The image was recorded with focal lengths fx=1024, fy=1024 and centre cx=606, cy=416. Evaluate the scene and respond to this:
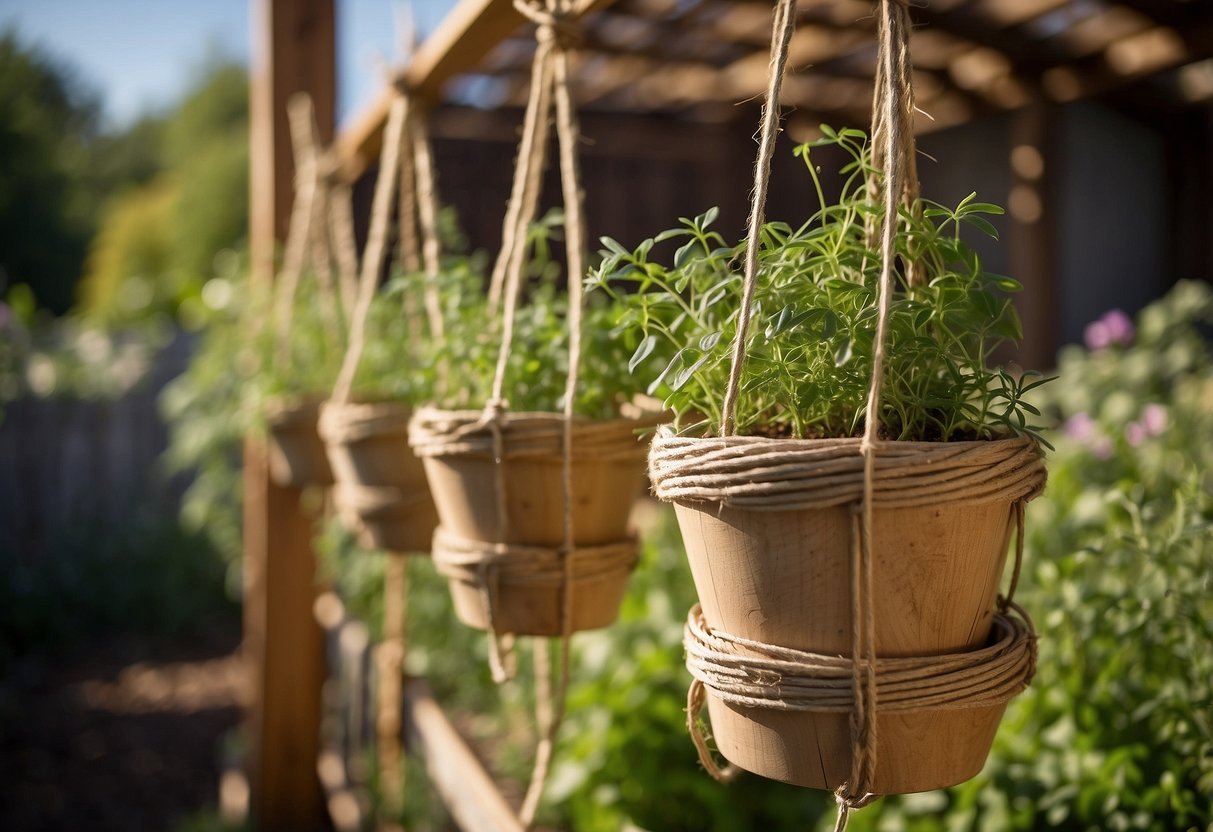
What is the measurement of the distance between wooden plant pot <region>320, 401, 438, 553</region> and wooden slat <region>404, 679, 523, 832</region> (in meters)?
0.38

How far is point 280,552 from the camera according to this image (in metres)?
2.51

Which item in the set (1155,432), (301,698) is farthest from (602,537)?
(301,698)

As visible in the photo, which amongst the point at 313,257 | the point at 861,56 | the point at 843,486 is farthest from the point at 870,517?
the point at 861,56

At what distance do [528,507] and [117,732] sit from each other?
11.4 feet

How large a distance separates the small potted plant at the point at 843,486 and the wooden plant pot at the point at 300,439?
1057 mm

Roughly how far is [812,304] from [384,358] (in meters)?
0.96

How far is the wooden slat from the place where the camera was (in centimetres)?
138

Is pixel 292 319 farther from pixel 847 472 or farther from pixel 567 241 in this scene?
pixel 847 472

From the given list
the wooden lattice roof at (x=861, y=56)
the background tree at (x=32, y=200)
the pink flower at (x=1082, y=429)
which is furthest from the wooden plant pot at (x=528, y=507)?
the background tree at (x=32, y=200)

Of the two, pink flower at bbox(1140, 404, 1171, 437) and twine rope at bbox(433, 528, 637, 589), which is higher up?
pink flower at bbox(1140, 404, 1171, 437)

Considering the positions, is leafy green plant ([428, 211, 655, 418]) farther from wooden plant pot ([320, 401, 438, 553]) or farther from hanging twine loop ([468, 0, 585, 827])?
wooden plant pot ([320, 401, 438, 553])

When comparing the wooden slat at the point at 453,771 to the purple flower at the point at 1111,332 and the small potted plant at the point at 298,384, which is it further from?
the purple flower at the point at 1111,332

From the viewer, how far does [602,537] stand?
95cm

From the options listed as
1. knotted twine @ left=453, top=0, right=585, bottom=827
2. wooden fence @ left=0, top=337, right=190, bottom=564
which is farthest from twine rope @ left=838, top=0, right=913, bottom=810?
wooden fence @ left=0, top=337, right=190, bottom=564
